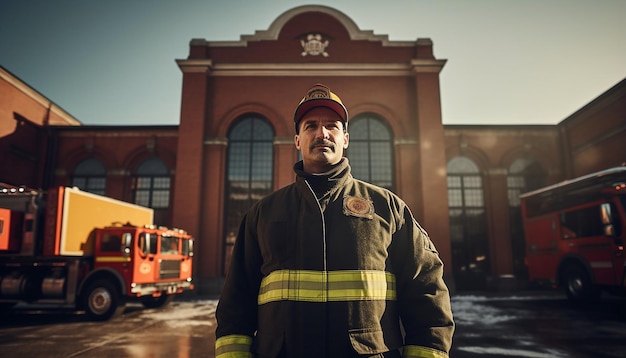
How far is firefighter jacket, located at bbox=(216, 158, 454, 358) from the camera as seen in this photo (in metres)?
1.86

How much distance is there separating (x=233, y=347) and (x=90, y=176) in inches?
817

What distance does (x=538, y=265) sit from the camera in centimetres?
1463

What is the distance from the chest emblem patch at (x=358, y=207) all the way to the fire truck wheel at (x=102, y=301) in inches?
417

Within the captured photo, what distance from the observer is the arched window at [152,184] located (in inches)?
763

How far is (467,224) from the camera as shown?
19.1 metres

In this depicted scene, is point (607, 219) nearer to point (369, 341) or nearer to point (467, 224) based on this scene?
point (467, 224)

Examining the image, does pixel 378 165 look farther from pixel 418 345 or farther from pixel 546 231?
pixel 418 345

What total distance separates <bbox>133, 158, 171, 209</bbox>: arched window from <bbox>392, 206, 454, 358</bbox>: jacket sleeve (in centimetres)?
1863

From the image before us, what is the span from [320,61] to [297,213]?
16469 mm

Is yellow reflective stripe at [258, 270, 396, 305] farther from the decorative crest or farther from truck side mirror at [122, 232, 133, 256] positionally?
the decorative crest

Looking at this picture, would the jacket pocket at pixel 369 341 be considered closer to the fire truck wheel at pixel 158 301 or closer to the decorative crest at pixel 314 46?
the fire truck wheel at pixel 158 301

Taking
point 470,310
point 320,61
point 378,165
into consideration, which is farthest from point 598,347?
point 320,61

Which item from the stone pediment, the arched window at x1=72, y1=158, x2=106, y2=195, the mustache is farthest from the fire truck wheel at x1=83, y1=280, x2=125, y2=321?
the mustache

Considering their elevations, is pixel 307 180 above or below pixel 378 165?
below
